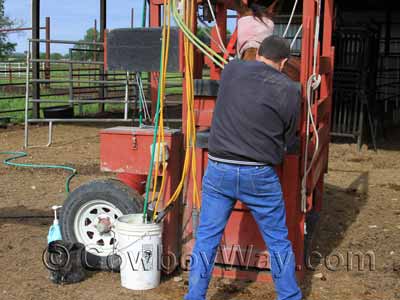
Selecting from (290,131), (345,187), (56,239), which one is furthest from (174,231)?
(345,187)

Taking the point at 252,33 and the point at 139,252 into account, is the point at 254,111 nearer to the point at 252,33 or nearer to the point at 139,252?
the point at 252,33

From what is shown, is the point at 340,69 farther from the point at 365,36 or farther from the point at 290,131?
the point at 290,131

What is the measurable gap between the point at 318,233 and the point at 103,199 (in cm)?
212

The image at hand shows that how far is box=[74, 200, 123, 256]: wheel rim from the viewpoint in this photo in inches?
169

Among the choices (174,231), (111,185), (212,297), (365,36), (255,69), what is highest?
(365,36)

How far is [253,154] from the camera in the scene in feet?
11.1

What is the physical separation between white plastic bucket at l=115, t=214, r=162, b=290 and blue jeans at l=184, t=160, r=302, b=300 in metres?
0.48

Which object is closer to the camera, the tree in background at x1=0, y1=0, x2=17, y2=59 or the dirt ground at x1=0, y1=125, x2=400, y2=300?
the dirt ground at x1=0, y1=125, x2=400, y2=300

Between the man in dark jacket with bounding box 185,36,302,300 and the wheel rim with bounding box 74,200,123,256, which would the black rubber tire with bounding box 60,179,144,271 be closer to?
the wheel rim with bounding box 74,200,123,256

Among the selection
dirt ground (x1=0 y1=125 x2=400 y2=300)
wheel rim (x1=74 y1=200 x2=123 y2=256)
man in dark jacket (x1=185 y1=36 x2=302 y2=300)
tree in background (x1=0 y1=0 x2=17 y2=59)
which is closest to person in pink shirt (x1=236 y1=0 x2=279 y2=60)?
man in dark jacket (x1=185 y1=36 x2=302 y2=300)

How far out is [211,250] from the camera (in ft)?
11.5

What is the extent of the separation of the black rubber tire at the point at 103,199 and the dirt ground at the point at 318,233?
0.32ft

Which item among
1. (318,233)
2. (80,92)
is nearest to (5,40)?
(80,92)

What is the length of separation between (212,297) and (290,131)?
120 cm
